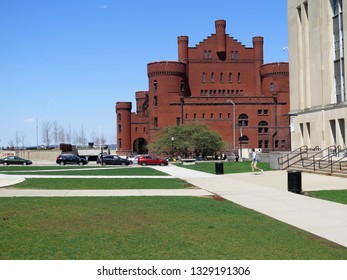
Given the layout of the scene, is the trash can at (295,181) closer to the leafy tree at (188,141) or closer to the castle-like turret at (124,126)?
the leafy tree at (188,141)

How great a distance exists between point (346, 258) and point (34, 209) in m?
9.81

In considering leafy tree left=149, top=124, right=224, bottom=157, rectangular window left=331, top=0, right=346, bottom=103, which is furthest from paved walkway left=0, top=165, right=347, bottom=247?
leafy tree left=149, top=124, right=224, bottom=157

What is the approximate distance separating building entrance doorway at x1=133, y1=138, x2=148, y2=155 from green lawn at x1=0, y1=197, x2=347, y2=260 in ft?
328

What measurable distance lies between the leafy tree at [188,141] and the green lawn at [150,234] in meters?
73.3

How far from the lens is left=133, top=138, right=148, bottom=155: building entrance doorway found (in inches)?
4589

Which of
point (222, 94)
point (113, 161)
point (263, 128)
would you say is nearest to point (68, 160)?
point (113, 161)

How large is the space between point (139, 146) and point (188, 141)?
100ft

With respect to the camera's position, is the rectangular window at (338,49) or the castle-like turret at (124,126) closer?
the rectangular window at (338,49)

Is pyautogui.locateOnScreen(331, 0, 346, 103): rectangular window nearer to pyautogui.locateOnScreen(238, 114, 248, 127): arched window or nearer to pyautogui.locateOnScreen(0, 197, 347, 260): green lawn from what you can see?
pyautogui.locateOnScreen(0, 197, 347, 260): green lawn

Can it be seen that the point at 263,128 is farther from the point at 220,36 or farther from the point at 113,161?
the point at 113,161

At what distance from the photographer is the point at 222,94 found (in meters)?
110

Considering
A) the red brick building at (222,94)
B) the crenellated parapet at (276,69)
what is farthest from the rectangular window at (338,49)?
the crenellated parapet at (276,69)

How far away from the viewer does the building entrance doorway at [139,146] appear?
117 meters
